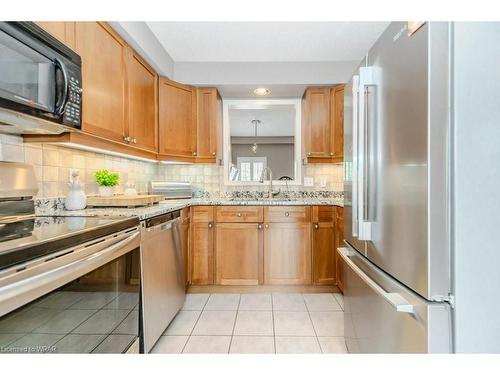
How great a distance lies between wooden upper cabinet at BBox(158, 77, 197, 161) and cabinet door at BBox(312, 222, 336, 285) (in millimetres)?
1521

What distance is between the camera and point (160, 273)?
1.76 metres

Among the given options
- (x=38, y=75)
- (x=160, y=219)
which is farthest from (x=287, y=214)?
(x=38, y=75)

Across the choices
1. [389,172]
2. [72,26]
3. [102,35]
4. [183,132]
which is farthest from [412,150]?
[183,132]

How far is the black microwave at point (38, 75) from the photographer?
103 centimetres

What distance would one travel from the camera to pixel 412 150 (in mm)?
875

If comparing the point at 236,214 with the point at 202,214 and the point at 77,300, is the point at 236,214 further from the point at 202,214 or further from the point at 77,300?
the point at 77,300

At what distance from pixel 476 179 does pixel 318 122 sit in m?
2.27

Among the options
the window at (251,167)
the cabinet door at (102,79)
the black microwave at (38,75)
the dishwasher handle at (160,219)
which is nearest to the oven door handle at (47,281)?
the dishwasher handle at (160,219)

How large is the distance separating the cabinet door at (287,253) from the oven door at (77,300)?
1364 mm

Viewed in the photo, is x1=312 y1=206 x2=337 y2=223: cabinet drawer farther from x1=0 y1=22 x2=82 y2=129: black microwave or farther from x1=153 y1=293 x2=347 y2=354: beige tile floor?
x1=0 y1=22 x2=82 y2=129: black microwave

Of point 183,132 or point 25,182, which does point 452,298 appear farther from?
point 183,132

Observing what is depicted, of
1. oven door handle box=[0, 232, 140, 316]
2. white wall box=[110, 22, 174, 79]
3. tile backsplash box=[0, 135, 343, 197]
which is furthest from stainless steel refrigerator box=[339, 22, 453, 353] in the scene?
tile backsplash box=[0, 135, 343, 197]

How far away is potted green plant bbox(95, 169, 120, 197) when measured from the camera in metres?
2.06
